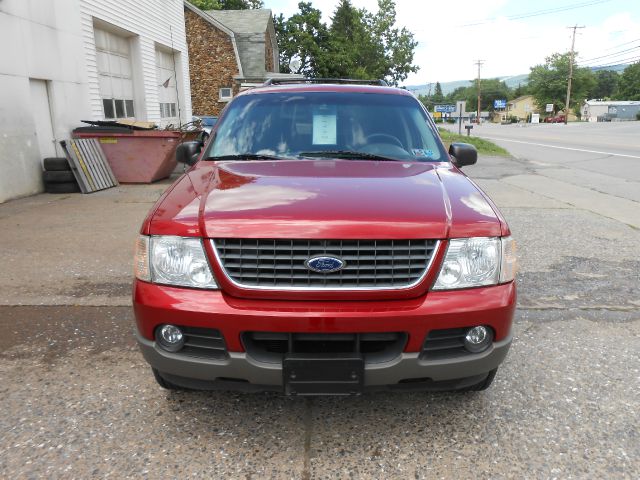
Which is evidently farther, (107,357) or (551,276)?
(551,276)

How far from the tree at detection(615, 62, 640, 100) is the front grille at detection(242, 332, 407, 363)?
433ft

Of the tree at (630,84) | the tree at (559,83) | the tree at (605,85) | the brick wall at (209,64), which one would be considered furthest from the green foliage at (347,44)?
the tree at (605,85)

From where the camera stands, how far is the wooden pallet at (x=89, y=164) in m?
9.97

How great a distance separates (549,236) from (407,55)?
4503 cm

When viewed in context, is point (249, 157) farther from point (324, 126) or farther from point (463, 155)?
point (463, 155)

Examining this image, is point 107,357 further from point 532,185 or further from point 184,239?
point 532,185

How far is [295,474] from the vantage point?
2.35 meters

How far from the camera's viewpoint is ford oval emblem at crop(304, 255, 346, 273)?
226cm

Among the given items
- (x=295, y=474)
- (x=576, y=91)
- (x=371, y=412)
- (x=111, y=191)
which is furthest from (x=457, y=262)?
(x=576, y=91)

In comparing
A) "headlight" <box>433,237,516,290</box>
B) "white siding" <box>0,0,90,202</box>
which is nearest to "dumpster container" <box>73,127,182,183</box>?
"white siding" <box>0,0,90,202</box>

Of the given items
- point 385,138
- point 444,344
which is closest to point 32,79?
point 385,138

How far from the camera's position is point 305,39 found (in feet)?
134

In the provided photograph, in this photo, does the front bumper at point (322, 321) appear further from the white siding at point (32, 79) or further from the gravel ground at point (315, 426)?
the white siding at point (32, 79)

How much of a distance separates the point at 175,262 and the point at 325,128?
66.0 inches
